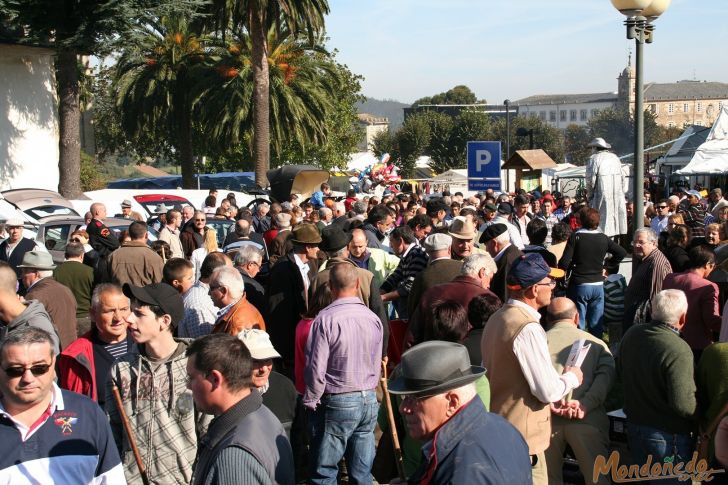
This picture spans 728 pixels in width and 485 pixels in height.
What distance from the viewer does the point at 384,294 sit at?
9.10m

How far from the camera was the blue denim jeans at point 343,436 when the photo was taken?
621 cm

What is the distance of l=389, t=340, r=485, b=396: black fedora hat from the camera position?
3.45 metres

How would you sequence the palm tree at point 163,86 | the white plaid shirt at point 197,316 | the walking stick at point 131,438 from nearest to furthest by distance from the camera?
the walking stick at point 131,438 → the white plaid shirt at point 197,316 → the palm tree at point 163,86

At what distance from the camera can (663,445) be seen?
19.3ft

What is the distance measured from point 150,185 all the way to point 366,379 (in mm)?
43660

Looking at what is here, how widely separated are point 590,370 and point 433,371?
289cm

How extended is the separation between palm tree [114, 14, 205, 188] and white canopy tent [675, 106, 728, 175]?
23459mm

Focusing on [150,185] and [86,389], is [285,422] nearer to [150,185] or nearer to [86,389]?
[86,389]

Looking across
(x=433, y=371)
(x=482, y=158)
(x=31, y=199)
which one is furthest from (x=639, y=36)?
(x=31, y=199)

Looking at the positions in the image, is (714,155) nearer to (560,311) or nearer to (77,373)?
(560,311)

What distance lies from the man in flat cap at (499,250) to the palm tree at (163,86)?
34093 mm

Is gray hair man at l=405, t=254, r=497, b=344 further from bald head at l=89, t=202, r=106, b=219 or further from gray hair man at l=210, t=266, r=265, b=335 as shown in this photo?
bald head at l=89, t=202, r=106, b=219

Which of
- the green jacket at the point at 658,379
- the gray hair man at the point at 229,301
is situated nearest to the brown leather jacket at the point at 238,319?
the gray hair man at the point at 229,301

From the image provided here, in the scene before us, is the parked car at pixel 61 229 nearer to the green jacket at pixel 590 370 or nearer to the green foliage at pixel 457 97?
the green jacket at pixel 590 370
